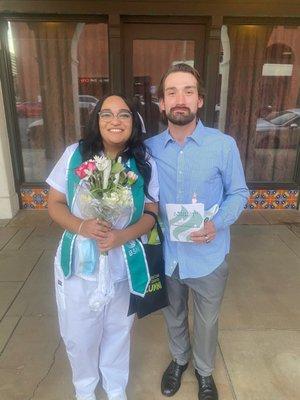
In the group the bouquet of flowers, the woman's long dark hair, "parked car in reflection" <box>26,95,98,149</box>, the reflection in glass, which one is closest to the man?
the woman's long dark hair

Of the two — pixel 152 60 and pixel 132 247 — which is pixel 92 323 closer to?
pixel 132 247

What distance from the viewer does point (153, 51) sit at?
486 cm

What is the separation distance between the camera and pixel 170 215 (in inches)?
72.2

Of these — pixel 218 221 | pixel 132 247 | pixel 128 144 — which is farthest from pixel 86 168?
pixel 218 221

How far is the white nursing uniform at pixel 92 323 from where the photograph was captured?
1.85 meters

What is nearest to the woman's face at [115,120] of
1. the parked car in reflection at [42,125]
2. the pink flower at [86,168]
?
the pink flower at [86,168]

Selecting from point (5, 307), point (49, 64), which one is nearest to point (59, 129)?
point (49, 64)

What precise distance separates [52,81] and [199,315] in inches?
161

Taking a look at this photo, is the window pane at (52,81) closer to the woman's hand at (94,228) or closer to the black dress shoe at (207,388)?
the woman's hand at (94,228)

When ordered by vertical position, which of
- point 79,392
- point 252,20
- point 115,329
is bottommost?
point 79,392

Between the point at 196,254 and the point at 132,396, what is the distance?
1054mm

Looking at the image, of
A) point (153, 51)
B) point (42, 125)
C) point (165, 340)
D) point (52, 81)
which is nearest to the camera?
point (165, 340)

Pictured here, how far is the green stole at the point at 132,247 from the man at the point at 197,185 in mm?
182

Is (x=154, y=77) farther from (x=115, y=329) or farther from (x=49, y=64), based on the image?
(x=115, y=329)
